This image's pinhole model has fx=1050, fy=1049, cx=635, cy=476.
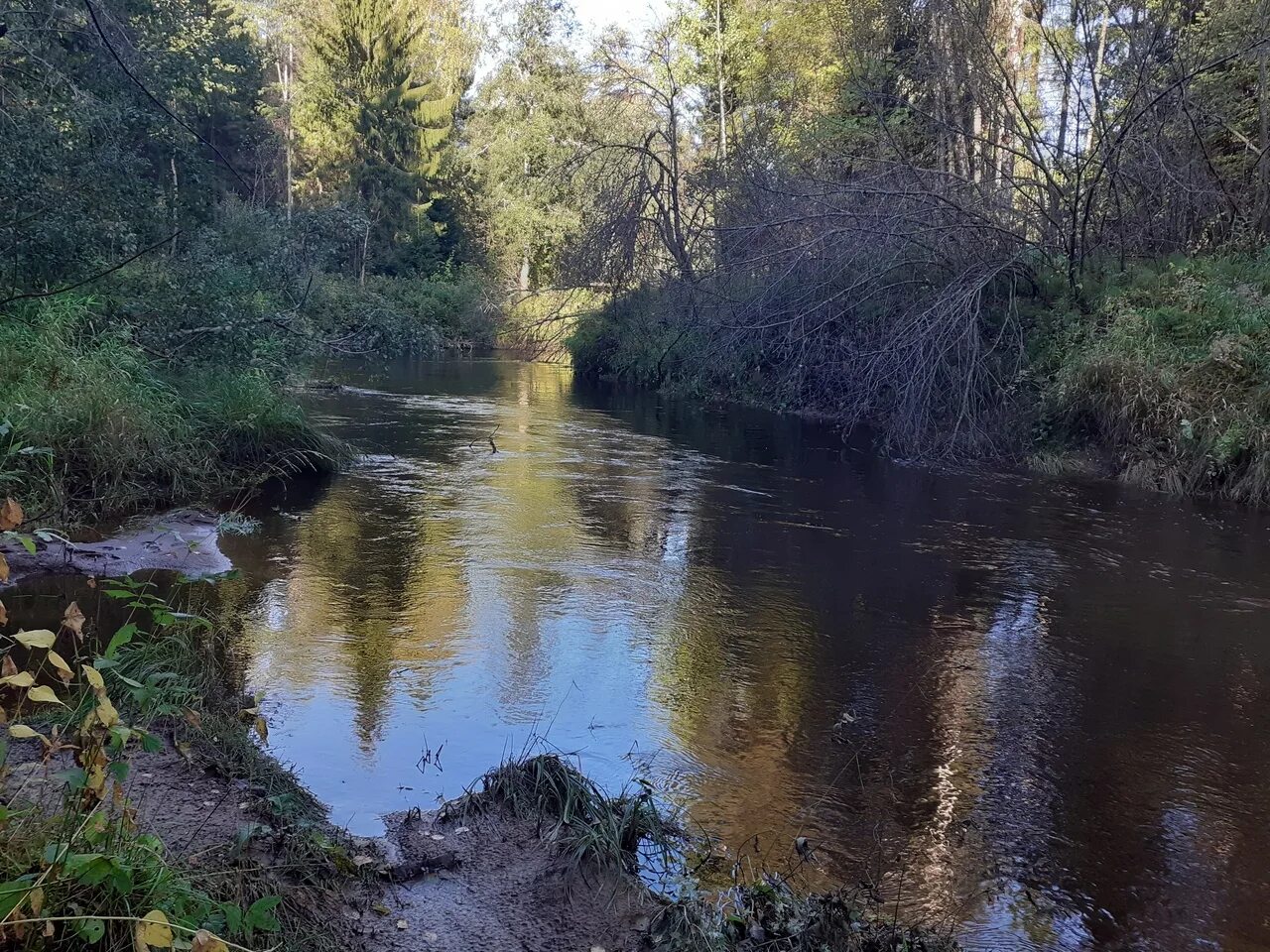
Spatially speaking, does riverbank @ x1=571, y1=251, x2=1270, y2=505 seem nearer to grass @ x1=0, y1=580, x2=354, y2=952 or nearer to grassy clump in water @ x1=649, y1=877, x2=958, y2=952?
grassy clump in water @ x1=649, y1=877, x2=958, y2=952

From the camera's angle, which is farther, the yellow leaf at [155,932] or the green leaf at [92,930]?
the green leaf at [92,930]

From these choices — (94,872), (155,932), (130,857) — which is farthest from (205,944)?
(130,857)

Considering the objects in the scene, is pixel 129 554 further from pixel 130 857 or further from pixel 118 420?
pixel 130 857

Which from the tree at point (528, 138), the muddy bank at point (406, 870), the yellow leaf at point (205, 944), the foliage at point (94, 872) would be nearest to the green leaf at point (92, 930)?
the foliage at point (94, 872)

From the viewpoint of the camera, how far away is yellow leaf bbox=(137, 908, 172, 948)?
228 centimetres

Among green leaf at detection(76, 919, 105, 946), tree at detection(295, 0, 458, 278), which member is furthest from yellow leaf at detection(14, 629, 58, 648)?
tree at detection(295, 0, 458, 278)

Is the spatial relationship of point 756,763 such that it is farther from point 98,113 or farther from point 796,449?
point 796,449

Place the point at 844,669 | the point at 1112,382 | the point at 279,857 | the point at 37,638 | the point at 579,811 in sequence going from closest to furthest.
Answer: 1. the point at 37,638
2. the point at 279,857
3. the point at 579,811
4. the point at 844,669
5. the point at 1112,382

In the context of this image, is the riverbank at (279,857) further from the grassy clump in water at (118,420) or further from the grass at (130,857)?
the grassy clump in water at (118,420)

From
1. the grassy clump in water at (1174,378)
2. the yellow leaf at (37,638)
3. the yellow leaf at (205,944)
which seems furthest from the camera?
the grassy clump in water at (1174,378)

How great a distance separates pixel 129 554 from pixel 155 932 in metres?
6.69

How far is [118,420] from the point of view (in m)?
9.55

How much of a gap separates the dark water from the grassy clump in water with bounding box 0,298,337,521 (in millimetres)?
995

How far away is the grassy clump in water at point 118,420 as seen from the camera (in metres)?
8.89
